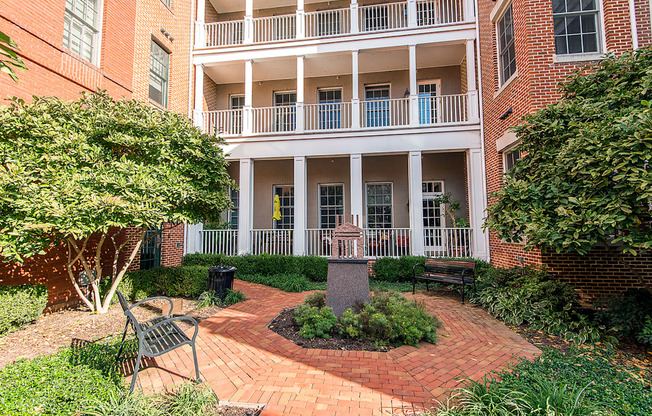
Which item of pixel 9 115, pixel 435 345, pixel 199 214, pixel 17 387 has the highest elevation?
pixel 9 115

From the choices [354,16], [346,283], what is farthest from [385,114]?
[346,283]

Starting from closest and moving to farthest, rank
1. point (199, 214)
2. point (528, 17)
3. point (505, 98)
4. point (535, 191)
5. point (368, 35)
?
point (535, 191), point (199, 214), point (528, 17), point (505, 98), point (368, 35)

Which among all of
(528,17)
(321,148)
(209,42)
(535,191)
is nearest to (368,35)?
(321,148)

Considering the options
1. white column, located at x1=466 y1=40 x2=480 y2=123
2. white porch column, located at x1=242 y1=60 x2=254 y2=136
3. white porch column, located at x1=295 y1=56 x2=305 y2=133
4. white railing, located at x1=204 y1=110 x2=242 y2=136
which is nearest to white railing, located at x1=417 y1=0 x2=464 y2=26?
white column, located at x1=466 y1=40 x2=480 y2=123

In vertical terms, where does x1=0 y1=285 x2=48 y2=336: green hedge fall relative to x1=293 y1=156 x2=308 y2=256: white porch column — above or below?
below

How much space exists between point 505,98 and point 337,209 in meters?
6.82

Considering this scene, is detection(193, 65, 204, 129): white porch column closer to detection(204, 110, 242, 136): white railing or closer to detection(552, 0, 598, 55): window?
detection(204, 110, 242, 136): white railing

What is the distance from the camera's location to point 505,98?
25.1ft

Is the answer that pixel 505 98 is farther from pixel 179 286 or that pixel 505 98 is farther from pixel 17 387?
pixel 17 387

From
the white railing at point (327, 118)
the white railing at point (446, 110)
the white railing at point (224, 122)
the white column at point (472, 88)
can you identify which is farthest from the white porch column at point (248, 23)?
the white column at point (472, 88)

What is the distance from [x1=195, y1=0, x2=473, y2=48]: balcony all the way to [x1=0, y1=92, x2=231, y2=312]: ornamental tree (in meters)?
7.13

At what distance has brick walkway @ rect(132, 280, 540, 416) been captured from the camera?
283 centimetres

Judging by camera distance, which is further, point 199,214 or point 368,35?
point 368,35

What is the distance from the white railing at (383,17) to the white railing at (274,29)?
108 inches
